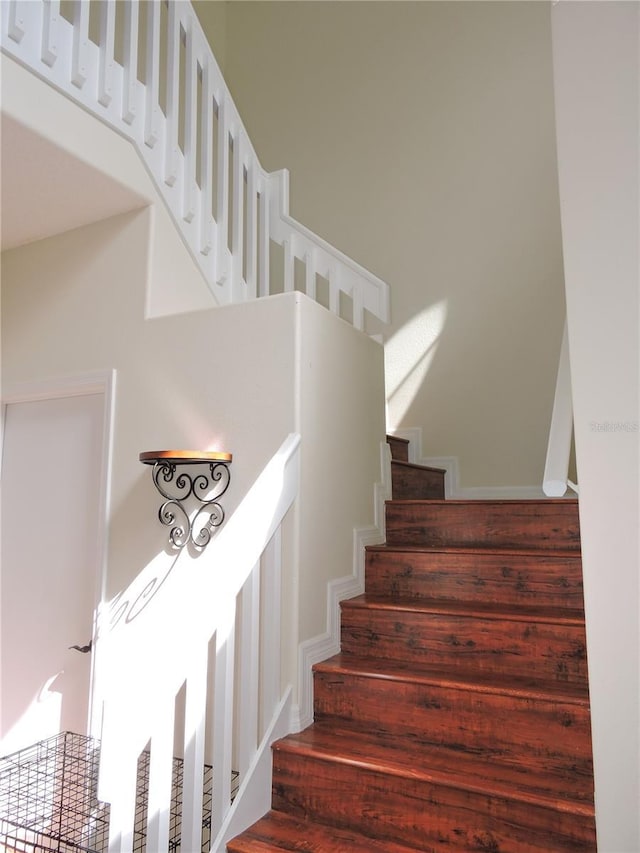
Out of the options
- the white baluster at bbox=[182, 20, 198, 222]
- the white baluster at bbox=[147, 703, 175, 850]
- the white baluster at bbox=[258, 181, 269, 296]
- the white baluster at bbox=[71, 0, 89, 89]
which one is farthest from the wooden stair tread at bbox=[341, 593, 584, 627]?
the white baluster at bbox=[71, 0, 89, 89]

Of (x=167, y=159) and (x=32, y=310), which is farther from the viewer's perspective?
(x=32, y=310)

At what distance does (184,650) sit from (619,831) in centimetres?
109

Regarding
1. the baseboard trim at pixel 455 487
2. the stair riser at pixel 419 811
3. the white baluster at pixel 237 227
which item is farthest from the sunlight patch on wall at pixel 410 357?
the stair riser at pixel 419 811

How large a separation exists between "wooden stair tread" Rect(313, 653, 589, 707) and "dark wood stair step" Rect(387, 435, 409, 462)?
4.85ft

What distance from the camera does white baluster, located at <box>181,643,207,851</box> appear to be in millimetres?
1672

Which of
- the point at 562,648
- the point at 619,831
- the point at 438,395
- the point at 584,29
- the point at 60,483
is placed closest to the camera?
the point at 619,831

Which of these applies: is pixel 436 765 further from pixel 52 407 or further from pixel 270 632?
pixel 52 407

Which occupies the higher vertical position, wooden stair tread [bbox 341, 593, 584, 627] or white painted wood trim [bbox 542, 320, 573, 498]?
white painted wood trim [bbox 542, 320, 573, 498]

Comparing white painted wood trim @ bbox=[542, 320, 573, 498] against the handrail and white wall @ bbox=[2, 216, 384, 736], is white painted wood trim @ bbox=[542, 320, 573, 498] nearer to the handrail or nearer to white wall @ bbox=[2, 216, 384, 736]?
the handrail

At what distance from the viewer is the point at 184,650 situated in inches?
66.3

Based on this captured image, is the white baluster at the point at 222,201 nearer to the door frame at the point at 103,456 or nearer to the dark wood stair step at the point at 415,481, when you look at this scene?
the door frame at the point at 103,456

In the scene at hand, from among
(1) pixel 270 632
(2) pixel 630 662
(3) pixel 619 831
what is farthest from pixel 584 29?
(1) pixel 270 632

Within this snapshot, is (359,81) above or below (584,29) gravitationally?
above

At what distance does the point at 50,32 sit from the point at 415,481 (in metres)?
2.59
